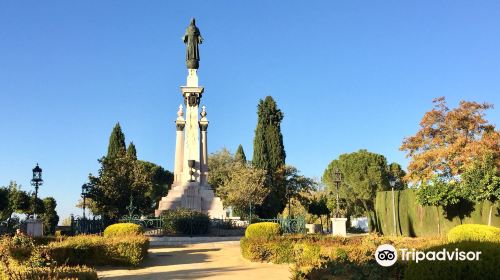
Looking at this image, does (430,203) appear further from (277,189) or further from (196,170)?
(277,189)

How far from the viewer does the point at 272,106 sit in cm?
4859

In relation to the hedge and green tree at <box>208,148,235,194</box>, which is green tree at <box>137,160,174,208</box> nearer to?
green tree at <box>208,148,235,194</box>

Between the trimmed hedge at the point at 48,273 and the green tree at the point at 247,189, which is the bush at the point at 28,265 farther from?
the green tree at the point at 247,189

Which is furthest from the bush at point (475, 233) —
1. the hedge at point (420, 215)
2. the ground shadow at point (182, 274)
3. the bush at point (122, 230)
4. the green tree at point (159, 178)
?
A: the green tree at point (159, 178)

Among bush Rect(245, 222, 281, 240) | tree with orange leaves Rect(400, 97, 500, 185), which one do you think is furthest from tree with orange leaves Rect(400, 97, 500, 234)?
bush Rect(245, 222, 281, 240)

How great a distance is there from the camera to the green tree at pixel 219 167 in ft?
187

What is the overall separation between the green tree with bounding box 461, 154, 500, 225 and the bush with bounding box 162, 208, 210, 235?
1490 centimetres

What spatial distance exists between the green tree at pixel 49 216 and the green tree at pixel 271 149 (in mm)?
20364

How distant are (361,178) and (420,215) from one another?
29.1 meters

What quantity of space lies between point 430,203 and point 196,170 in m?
16.5

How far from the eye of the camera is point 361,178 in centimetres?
5834

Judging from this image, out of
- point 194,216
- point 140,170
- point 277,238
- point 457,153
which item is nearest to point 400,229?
point 457,153

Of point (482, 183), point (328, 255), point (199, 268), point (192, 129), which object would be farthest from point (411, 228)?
point (199, 268)

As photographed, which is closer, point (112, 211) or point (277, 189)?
point (112, 211)
